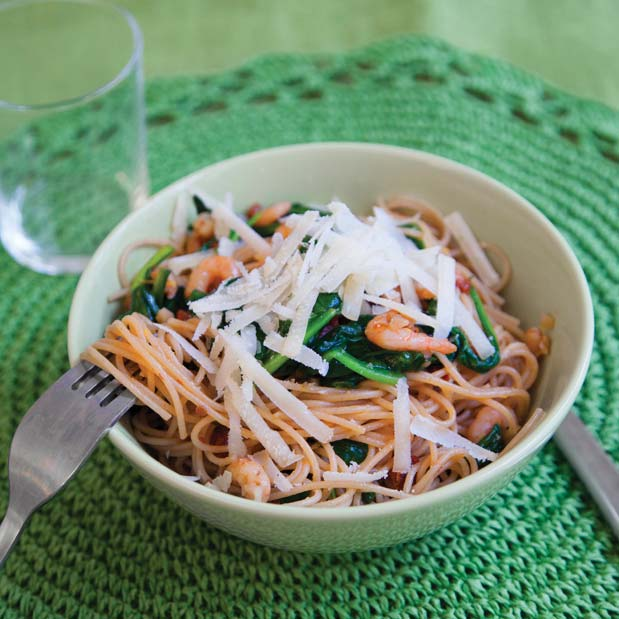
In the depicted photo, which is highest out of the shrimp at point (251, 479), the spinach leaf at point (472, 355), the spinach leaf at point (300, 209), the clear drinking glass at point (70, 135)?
the spinach leaf at point (300, 209)

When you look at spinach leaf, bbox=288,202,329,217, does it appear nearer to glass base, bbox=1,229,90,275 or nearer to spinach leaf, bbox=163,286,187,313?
spinach leaf, bbox=163,286,187,313

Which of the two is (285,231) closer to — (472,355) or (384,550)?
(472,355)

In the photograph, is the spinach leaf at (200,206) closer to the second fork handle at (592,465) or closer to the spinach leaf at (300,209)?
the spinach leaf at (300,209)

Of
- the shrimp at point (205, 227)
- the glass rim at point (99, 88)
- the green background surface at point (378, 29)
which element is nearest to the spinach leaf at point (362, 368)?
the shrimp at point (205, 227)

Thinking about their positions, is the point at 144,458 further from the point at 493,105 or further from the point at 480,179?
the point at 493,105

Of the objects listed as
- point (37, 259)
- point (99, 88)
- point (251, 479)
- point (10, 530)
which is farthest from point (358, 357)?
point (99, 88)

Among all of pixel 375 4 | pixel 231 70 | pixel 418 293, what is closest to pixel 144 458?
pixel 418 293
